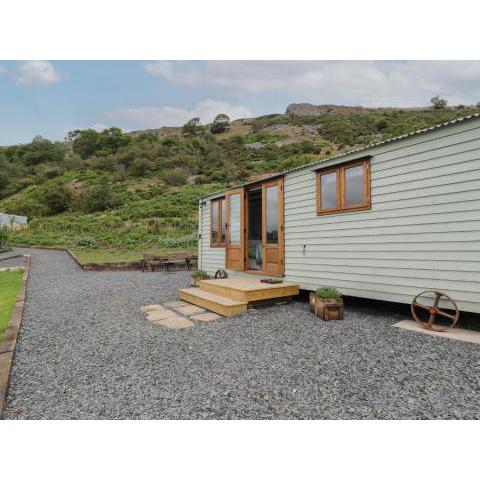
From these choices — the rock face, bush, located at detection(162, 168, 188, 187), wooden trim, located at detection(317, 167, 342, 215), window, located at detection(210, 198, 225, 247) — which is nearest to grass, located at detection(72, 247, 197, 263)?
window, located at detection(210, 198, 225, 247)

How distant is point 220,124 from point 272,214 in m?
50.6

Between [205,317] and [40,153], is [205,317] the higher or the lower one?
the lower one

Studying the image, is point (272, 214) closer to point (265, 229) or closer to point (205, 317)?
point (265, 229)

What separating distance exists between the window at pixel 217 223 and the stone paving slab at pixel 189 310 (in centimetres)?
245

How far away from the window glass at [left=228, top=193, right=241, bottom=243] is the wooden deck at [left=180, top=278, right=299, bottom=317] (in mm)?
1470

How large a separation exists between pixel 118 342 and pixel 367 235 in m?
3.70

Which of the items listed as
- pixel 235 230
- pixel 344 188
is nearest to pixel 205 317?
pixel 235 230

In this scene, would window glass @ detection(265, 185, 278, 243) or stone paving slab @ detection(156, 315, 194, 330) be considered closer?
stone paving slab @ detection(156, 315, 194, 330)

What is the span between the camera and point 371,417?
1.97 meters

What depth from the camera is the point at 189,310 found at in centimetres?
512

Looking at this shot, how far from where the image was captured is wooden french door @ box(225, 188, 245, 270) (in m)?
6.82

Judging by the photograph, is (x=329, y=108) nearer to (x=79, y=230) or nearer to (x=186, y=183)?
(x=186, y=183)

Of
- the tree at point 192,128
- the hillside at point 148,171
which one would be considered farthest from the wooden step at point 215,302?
the tree at point 192,128

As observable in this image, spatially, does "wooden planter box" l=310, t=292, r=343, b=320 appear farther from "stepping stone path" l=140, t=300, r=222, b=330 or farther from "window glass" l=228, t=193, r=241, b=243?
"window glass" l=228, t=193, r=241, b=243
